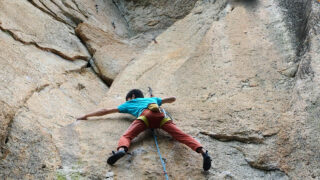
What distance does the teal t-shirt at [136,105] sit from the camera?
17.3 ft

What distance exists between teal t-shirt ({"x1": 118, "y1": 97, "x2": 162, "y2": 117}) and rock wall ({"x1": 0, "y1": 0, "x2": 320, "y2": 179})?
21 cm

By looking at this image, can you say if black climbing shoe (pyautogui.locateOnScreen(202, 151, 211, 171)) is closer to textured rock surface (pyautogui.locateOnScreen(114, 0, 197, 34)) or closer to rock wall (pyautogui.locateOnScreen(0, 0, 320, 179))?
rock wall (pyautogui.locateOnScreen(0, 0, 320, 179))

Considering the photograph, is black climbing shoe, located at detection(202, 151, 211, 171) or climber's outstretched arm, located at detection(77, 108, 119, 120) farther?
climber's outstretched arm, located at detection(77, 108, 119, 120)

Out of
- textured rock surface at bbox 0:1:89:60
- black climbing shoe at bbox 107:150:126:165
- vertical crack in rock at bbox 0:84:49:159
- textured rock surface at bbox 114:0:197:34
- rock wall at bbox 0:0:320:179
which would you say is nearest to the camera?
vertical crack in rock at bbox 0:84:49:159

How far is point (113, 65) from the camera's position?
773cm

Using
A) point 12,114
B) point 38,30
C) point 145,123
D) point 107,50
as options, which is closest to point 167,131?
point 145,123

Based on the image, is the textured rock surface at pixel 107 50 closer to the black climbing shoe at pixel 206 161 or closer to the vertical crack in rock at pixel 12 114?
the vertical crack in rock at pixel 12 114

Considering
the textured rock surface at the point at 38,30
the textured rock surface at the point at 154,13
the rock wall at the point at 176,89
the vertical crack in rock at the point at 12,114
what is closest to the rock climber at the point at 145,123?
the rock wall at the point at 176,89

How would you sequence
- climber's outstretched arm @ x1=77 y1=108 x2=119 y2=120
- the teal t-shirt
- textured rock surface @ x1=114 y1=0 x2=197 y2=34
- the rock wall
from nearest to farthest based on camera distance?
the rock wall
the teal t-shirt
climber's outstretched arm @ x1=77 y1=108 x2=119 y2=120
textured rock surface @ x1=114 y1=0 x2=197 y2=34

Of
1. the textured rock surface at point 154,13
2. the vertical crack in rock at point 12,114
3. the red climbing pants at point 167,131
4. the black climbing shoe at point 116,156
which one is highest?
the vertical crack in rock at point 12,114

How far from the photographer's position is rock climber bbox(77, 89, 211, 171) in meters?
4.46

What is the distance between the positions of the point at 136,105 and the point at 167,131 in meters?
0.77

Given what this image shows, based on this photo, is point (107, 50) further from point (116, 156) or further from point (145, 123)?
point (116, 156)

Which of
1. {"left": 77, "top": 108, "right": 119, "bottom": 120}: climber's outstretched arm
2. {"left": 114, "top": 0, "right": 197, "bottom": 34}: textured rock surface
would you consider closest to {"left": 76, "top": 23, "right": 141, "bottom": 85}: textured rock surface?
{"left": 114, "top": 0, "right": 197, "bottom": 34}: textured rock surface
